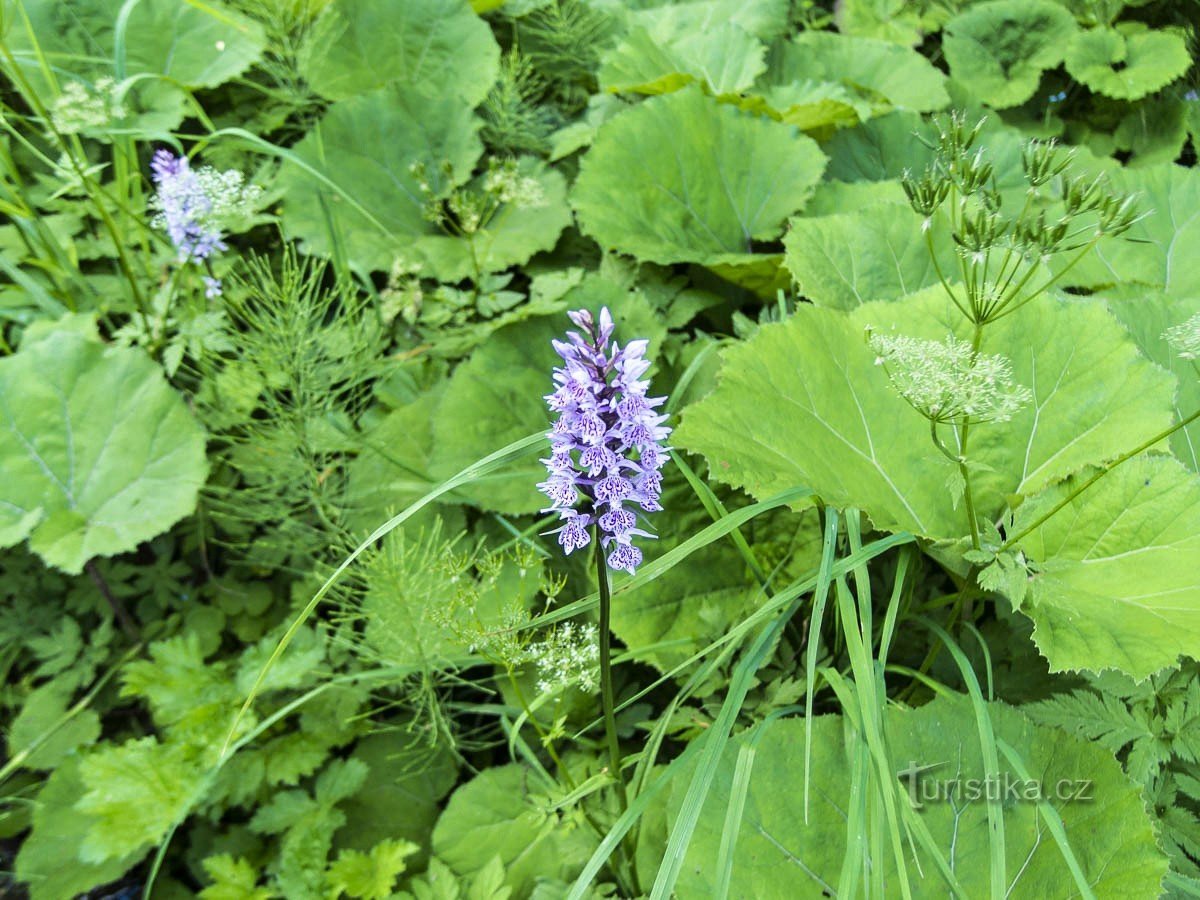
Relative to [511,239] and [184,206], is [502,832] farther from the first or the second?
[511,239]

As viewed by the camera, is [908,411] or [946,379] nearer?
[946,379]

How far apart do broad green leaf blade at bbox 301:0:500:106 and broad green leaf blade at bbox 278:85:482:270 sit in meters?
0.18

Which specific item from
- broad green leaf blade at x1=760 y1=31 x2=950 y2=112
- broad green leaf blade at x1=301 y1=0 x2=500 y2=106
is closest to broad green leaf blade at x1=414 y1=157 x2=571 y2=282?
broad green leaf blade at x1=301 y1=0 x2=500 y2=106

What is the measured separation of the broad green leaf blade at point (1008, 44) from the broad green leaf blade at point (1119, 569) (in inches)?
95.7

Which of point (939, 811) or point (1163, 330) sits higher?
point (1163, 330)

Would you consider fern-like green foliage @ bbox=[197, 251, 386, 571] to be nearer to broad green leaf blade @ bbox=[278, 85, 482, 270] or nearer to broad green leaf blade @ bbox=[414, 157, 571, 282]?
broad green leaf blade @ bbox=[414, 157, 571, 282]

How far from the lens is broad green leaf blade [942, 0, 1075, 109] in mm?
3398

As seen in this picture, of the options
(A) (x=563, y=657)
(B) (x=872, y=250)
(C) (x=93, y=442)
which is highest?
(B) (x=872, y=250)

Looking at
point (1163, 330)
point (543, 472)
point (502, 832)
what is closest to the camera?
point (502, 832)

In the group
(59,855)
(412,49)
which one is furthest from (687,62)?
(59,855)

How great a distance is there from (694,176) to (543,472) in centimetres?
120

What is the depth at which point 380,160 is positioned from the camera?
2969 millimetres

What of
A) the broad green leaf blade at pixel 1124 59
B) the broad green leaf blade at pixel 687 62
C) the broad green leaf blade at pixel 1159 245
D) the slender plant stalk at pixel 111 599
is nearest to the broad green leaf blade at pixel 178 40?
the broad green leaf blade at pixel 687 62

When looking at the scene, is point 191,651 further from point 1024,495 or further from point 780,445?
point 1024,495
